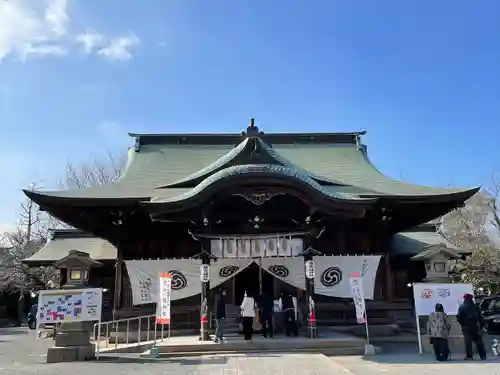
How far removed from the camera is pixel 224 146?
67.0ft

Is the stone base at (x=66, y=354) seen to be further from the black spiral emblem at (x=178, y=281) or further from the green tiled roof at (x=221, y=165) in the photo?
the green tiled roof at (x=221, y=165)

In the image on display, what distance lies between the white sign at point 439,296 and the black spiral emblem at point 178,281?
6363mm

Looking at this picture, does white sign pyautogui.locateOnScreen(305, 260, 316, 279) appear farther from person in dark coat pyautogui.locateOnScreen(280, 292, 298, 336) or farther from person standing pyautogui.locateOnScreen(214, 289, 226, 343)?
person standing pyautogui.locateOnScreen(214, 289, 226, 343)

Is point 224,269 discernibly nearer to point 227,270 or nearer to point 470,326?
point 227,270

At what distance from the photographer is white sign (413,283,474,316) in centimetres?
1062

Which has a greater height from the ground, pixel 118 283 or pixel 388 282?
pixel 118 283

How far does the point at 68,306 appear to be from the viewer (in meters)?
10.1

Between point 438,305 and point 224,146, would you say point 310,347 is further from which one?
point 224,146

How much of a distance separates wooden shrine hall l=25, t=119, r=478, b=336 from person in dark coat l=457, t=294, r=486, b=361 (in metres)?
3.53

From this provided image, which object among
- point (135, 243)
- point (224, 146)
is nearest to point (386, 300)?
point (135, 243)

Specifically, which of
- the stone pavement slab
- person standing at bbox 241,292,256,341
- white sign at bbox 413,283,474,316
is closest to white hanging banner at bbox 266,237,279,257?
person standing at bbox 241,292,256,341

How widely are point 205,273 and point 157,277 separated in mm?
1874

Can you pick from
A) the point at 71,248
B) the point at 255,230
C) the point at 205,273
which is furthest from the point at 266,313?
the point at 71,248

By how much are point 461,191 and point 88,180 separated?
83.3ft
